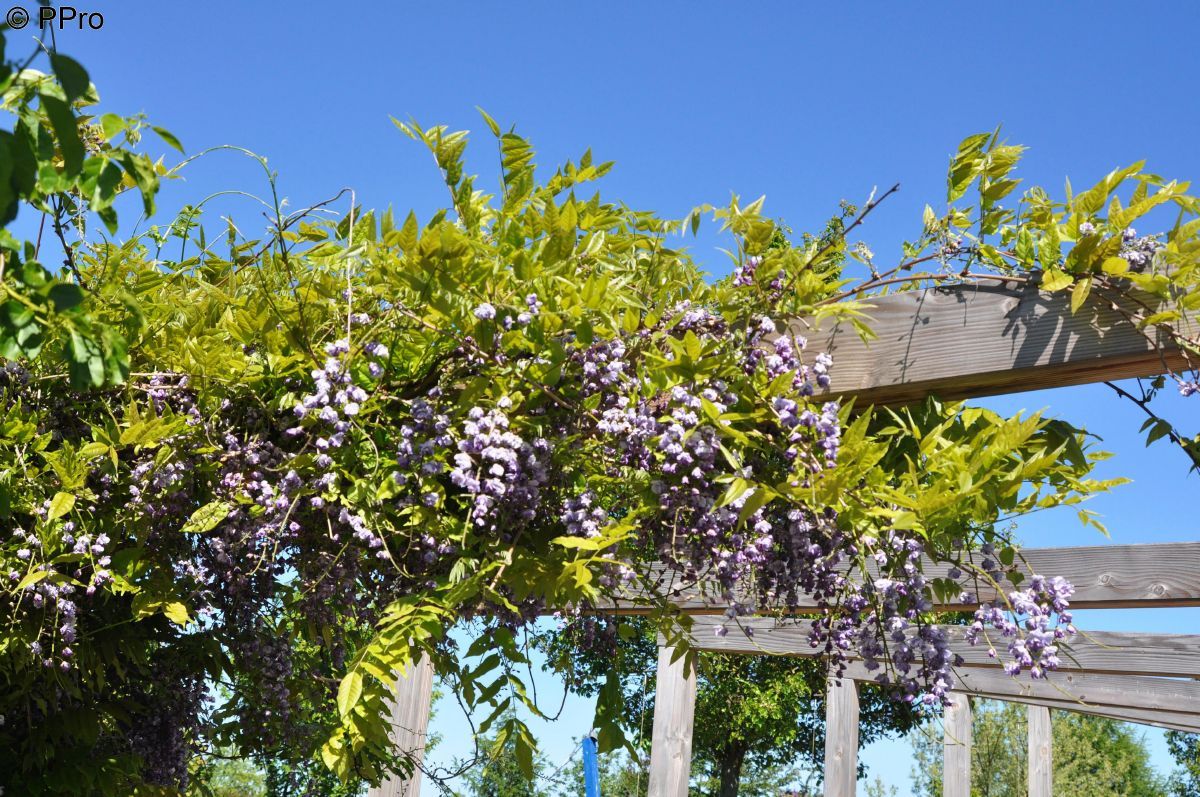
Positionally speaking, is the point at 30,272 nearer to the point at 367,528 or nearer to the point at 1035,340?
the point at 367,528

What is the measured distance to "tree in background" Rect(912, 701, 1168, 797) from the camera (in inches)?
681

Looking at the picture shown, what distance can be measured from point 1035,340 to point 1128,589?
2.59 metres

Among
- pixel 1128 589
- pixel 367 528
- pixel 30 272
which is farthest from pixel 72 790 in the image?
pixel 1128 589

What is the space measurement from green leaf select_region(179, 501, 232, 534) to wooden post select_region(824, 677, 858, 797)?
5.45 metres

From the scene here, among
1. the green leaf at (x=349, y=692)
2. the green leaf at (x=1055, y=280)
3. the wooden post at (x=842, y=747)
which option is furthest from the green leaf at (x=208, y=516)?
the wooden post at (x=842, y=747)

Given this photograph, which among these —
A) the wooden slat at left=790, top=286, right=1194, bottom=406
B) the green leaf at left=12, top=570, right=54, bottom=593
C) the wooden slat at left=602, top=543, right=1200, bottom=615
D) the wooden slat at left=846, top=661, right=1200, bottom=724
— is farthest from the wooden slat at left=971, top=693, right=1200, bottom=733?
the green leaf at left=12, top=570, right=54, bottom=593

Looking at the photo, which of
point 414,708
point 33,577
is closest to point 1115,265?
point 33,577

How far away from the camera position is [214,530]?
7.30 feet

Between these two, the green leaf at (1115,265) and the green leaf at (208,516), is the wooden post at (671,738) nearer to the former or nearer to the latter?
the green leaf at (208,516)

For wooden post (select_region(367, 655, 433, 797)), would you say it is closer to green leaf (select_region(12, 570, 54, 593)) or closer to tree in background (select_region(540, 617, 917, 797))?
green leaf (select_region(12, 570, 54, 593))

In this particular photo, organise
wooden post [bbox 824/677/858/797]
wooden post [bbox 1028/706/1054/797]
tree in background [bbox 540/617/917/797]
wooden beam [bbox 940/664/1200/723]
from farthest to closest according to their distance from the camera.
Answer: tree in background [bbox 540/617/917/797] < wooden post [bbox 1028/706/1054/797] < wooden post [bbox 824/677/858/797] < wooden beam [bbox 940/664/1200/723]

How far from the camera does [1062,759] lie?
19375 millimetres

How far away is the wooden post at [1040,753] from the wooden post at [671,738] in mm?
4916

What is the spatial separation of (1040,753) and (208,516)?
9.23m
